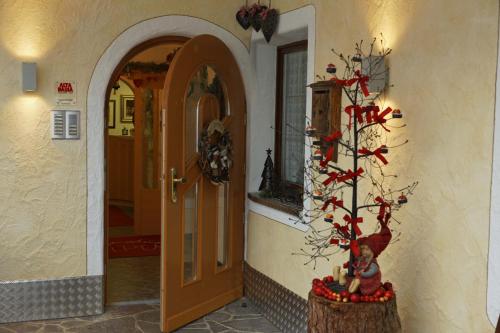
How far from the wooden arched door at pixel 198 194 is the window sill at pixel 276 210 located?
167 millimetres

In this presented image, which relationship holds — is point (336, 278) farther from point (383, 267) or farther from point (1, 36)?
point (1, 36)

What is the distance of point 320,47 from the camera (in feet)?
14.4

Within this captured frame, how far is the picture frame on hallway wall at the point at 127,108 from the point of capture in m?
11.5

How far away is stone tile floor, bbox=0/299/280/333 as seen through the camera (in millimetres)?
4891

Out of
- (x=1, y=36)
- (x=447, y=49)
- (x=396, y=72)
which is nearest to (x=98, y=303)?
(x=1, y=36)

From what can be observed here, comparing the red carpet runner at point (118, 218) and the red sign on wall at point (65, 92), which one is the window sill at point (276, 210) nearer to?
the red sign on wall at point (65, 92)

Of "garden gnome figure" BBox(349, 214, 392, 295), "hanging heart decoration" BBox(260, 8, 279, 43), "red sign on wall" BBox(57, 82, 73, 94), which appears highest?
"hanging heart decoration" BBox(260, 8, 279, 43)

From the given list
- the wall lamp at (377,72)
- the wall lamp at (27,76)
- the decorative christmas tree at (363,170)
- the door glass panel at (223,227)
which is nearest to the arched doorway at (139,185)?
the wall lamp at (27,76)

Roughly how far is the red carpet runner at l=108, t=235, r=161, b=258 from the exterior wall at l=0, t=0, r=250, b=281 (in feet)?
6.69

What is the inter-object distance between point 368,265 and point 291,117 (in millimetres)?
2445

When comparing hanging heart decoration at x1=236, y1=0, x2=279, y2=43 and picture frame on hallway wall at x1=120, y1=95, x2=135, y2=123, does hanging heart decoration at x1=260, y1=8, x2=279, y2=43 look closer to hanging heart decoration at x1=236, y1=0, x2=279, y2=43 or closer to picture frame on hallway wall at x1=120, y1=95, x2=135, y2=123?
hanging heart decoration at x1=236, y1=0, x2=279, y2=43

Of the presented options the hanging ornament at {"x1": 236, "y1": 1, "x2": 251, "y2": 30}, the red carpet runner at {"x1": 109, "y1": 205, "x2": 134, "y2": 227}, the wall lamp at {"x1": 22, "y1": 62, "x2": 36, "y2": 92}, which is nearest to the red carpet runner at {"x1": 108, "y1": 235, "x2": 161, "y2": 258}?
the red carpet runner at {"x1": 109, "y1": 205, "x2": 134, "y2": 227}

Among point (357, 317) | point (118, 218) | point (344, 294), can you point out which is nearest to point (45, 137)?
point (344, 294)

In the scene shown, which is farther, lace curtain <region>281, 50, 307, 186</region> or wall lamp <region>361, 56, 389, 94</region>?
lace curtain <region>281, 50, 307, 186</region>
